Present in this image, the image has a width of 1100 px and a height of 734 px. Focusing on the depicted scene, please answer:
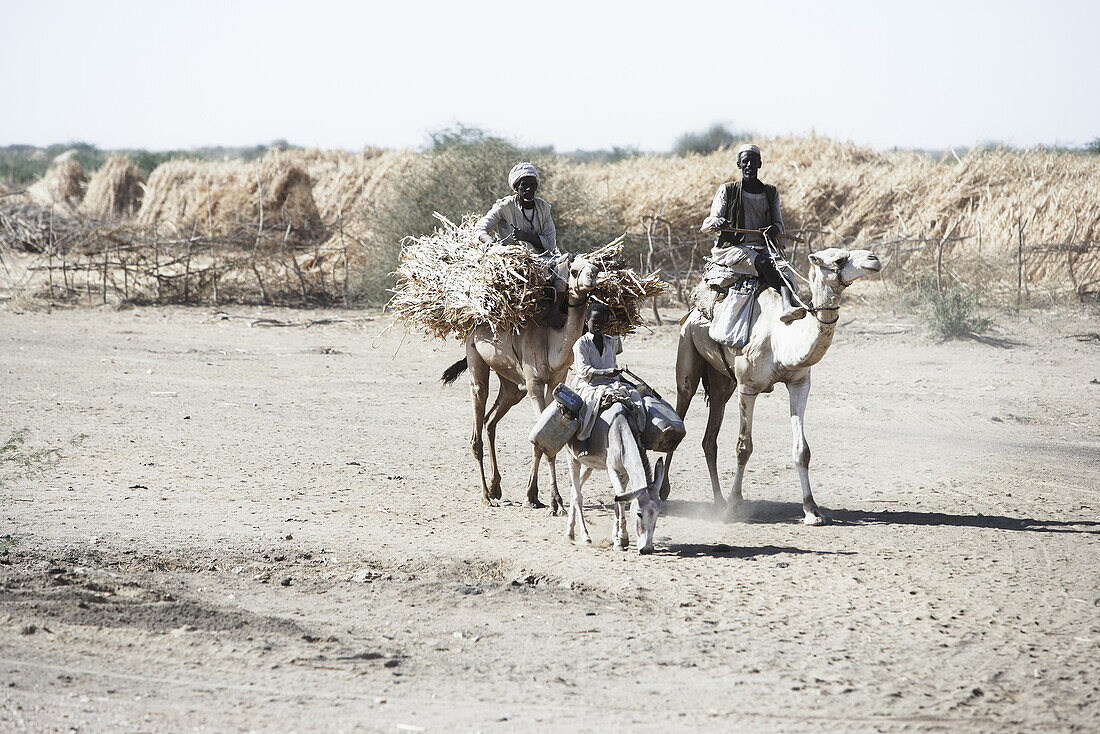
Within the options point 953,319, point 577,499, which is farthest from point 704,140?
point 577,499

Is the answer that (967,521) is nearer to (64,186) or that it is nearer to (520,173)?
(520,173)

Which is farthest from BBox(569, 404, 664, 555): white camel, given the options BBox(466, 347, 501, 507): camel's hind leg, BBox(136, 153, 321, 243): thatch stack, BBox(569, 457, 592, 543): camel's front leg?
BBox(136, 153, 321, 243): thatch stack

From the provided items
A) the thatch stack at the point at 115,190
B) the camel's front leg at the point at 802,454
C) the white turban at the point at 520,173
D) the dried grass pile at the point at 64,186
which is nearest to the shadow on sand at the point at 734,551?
the camel's front leg at the point at 802,454

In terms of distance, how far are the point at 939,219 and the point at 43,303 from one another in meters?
18.8

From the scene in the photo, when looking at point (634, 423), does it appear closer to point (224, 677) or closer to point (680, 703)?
point (680, 703)

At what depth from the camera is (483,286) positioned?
7.71 meters

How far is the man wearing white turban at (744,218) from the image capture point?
7754 mm

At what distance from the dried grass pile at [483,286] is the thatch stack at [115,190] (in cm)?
2924

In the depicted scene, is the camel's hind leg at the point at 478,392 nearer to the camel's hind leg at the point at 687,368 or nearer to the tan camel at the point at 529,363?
the tan camel at the point at 529,363

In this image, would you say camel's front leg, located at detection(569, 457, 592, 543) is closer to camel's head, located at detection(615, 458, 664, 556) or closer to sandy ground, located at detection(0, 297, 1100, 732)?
sandy ground, located at detection(0, 297, 1100, 732)

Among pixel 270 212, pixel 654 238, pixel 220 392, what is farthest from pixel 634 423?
pixel 270 212

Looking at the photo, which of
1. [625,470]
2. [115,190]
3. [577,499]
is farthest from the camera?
[115,190]

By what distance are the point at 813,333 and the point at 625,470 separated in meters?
1.68

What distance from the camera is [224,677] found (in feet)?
15.1
